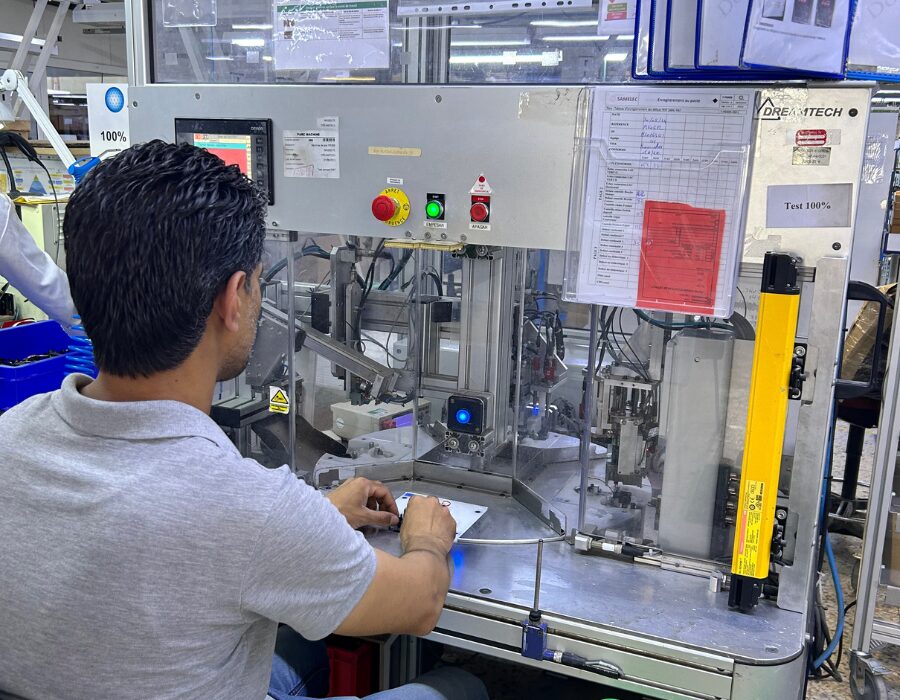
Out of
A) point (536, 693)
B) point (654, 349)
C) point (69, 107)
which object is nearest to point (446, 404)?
point (654, 349)

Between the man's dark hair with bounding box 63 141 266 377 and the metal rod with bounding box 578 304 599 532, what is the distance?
0.79 metres

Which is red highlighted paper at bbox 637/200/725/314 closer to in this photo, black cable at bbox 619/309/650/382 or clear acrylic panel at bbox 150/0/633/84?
black cable at bbox 619/309/650/382

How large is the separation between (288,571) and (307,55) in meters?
1.15

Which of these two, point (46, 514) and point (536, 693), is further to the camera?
point (536, 693)

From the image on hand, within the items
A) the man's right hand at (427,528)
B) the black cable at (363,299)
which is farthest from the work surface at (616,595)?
the black cable at (363,299)

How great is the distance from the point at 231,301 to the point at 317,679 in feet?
3.37

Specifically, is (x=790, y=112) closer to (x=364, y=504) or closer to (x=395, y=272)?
(x=395, y=272)

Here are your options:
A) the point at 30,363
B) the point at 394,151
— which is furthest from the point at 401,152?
the point at 30,363

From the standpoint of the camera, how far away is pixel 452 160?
149 centimetres

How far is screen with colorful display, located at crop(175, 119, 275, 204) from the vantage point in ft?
5.34

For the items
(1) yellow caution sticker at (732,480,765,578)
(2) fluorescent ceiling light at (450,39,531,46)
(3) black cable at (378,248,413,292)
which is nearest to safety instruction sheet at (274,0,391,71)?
(2) fluorescent ceiling light at (450,39,531,46)

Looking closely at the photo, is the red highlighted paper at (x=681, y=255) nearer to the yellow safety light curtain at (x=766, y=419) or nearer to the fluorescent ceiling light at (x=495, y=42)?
the yellow safety light curtain at (x=766, y=419)

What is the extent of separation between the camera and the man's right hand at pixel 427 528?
4.15ft

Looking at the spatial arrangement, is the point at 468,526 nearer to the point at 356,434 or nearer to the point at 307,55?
the point at 356,434
